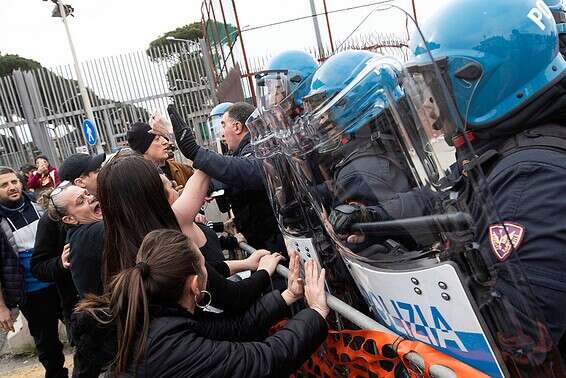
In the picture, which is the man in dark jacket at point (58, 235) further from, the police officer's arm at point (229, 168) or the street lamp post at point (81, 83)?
the street lamp post at point (81, 83)

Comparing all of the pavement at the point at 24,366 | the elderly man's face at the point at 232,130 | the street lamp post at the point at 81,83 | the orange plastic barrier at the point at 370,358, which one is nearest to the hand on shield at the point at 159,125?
the elderly man's face at the point at 232,130

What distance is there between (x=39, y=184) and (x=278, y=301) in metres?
7.81

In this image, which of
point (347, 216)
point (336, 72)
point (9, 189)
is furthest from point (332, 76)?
point (9, 189)

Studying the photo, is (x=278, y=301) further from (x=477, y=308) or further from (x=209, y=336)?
(x=477, y=308)

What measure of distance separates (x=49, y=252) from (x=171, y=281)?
221cm

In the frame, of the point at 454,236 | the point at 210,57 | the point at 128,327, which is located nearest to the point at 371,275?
the point at 454,236

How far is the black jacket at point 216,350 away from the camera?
1398 mm

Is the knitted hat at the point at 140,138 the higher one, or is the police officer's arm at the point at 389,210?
the knitted hat at the point at 140,138

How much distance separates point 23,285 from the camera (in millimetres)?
3668

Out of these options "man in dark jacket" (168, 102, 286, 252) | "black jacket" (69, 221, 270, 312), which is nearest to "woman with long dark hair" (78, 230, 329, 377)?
"black jacket" (69, 221, 270, 312)

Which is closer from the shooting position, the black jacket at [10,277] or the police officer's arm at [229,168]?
the police officer's arm at [229,168]

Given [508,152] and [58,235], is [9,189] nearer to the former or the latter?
[58,235]

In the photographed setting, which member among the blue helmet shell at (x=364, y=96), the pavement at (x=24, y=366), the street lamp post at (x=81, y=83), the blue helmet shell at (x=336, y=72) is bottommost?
the pavement at (x=24, y=366)

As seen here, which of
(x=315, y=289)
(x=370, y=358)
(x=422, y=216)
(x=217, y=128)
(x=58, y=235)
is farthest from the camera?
(x=217, y=128)
